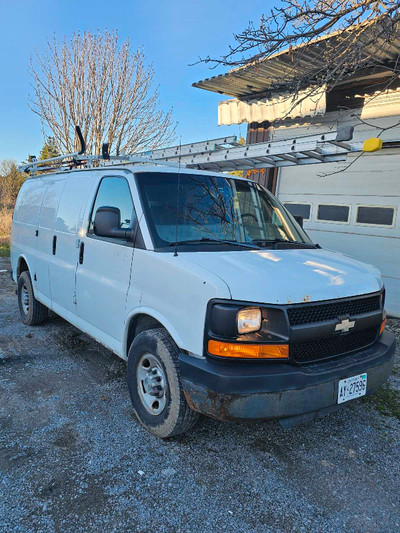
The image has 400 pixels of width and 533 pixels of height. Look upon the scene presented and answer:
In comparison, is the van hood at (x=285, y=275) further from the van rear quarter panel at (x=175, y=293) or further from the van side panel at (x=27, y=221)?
the van side panel at (x=27, y=221)

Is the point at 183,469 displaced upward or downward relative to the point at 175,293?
downward

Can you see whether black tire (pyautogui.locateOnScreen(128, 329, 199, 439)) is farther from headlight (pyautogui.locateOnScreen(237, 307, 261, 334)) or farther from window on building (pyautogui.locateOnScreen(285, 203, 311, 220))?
window on building (pyautogui.locateOnScreen(285, 203, 311, 220))

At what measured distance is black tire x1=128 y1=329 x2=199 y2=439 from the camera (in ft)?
8.73

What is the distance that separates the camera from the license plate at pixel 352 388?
2576mm

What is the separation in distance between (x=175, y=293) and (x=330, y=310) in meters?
1.05

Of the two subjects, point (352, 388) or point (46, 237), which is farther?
point (46, 237)

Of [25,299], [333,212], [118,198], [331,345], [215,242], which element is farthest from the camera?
[333,212]

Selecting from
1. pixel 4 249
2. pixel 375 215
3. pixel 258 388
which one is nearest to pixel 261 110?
pixel 375 215

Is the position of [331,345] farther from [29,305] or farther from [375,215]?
[375,215]

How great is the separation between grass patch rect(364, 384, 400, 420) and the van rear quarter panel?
2.13 metres

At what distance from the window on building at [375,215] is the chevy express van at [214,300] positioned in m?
3.33

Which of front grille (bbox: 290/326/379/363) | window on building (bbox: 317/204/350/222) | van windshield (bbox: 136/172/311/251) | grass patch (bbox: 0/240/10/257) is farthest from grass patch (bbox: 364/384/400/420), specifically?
grass patch (bbox: 0/240/10/257)

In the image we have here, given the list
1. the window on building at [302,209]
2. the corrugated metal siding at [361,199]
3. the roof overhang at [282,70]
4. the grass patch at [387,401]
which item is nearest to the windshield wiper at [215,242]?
the grass patch at [387,401]

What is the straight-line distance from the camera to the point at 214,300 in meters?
2.39
